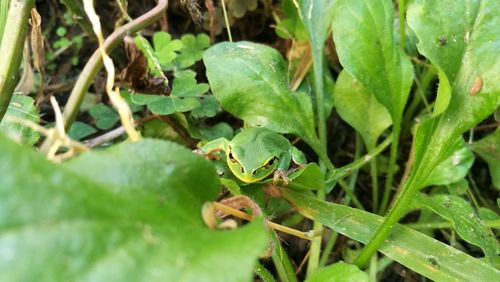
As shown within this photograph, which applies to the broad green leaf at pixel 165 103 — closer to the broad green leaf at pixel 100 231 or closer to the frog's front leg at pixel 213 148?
the frog's front leg at pixel 213 148

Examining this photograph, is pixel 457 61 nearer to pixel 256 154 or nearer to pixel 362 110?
pixel 362 110

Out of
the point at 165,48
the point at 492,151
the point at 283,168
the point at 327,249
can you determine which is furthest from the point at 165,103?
the point at 492,151

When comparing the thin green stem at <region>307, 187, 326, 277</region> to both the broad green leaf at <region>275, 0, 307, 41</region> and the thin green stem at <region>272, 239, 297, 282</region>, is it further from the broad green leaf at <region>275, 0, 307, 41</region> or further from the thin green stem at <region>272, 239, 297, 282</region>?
the broad green leaf at <region>275, 0, 307, 41</region>

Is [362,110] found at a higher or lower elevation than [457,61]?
lower

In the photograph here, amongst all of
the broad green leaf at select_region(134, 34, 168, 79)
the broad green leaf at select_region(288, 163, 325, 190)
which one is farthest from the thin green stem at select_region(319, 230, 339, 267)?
the broad green leaf at select_region(134, 34, 168, 79)

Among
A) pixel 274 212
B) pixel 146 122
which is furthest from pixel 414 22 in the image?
pixel 146 122

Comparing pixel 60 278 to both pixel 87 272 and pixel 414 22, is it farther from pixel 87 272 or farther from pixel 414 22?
pixel 414 22
